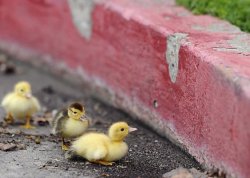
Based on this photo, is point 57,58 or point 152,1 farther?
point 57,58

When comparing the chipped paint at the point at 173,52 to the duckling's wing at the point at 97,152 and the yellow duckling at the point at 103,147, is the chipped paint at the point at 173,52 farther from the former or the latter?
the duckling's wing at the point at 97,152

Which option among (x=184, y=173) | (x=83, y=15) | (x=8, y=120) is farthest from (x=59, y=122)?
(x=83, y=15)

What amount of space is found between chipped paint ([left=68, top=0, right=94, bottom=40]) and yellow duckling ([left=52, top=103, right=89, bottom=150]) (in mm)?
1725

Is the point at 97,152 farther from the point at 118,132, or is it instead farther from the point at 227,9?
the point at 227,9

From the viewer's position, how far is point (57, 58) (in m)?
7.26

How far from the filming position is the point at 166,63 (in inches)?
204

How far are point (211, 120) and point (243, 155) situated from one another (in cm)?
49

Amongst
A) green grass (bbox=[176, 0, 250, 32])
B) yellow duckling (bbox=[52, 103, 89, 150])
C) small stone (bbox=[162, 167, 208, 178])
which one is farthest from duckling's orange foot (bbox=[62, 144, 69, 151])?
green grass (bbox=[176, 0, 250, 32])

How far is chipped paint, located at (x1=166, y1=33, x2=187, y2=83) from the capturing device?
5.00m

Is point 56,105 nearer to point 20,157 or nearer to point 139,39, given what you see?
point 139,39

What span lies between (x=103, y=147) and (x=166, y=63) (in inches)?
37.4

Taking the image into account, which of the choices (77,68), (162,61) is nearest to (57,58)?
(77,68)

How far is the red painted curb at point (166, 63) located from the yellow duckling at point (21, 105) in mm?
799

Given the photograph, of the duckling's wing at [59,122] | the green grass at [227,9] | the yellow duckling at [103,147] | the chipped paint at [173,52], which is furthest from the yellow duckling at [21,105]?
the green grass at [227,9]
